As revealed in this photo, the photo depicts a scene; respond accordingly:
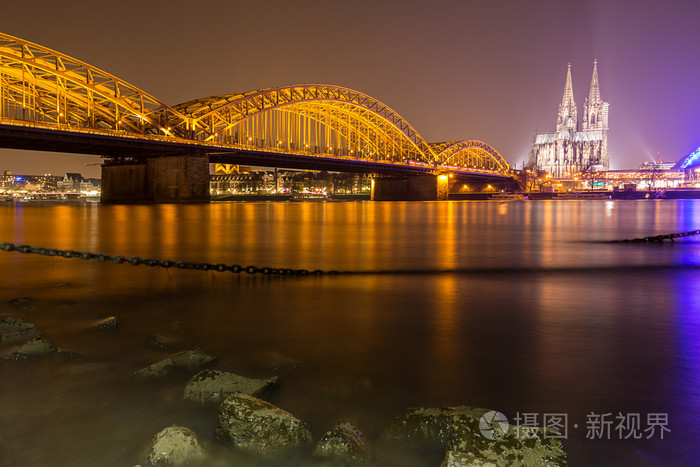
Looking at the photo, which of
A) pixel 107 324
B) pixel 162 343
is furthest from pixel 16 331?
pixel 162 343

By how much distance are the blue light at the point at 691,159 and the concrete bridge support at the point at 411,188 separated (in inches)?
4603

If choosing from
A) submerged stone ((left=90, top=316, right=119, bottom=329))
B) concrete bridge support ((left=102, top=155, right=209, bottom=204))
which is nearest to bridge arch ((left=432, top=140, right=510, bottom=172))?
concrete bridge support ((left=102, top=155, right=209, bottom=204))

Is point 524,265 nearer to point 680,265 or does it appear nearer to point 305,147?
point 680,265

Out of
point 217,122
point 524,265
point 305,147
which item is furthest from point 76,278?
point 305,147

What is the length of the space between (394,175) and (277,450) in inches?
4464

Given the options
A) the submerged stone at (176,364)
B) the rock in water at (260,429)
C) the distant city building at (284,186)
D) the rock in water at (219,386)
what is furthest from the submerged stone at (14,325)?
the distant city building at (284,186)

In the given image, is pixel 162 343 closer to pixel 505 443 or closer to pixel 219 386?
pixel 219 386

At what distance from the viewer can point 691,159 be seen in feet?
591

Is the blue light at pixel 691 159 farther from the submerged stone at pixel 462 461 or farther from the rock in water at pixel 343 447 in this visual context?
the rock in water at pixel 343 447

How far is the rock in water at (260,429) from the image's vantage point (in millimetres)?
3410

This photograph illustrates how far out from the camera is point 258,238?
20.6 meters

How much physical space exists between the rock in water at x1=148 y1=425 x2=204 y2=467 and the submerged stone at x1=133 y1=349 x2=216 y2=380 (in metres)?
1.25

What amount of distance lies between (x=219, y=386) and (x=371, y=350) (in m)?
1.85

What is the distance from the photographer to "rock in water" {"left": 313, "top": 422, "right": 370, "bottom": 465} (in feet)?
10.9
